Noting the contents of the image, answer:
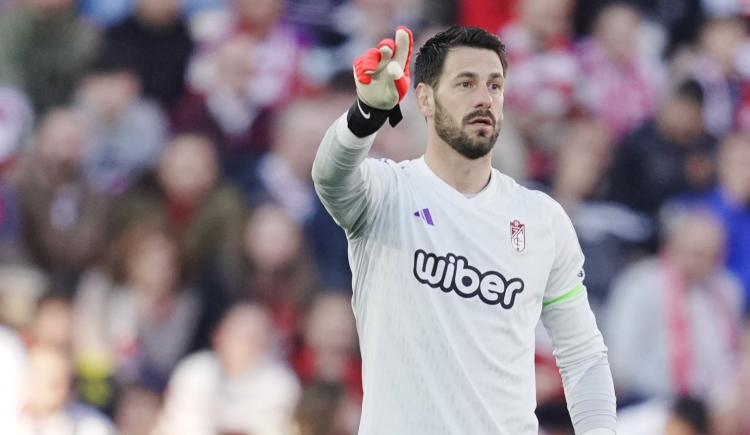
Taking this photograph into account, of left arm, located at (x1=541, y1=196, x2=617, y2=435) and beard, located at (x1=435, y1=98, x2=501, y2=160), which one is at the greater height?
beard, located at (x1=435, y1=98, x2=501, y2=160)

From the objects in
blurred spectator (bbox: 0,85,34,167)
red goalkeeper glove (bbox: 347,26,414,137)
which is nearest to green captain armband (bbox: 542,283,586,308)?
red goalkeeper glove (bbox: 347,26,414,137)

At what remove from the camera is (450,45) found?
3.99m

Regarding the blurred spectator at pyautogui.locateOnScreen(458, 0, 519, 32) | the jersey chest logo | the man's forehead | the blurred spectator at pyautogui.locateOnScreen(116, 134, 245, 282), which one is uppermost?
the man's forehead

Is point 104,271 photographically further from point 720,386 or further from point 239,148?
point 720,386

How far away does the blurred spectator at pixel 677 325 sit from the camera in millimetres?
7871

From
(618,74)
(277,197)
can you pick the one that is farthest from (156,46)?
(618,74)

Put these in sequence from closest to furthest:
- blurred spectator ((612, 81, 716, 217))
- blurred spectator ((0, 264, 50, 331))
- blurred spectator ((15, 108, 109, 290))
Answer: blurred spectator ((0, 264, 50, 331))
blurred spectator ((15, 108, 109, 290))
blurred spectator ((612, 81, 716, 217))

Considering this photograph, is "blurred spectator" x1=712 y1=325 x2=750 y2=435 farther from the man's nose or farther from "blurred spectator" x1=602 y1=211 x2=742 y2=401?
the man's nose

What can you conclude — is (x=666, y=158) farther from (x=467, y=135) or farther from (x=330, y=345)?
(x=467, y=135)

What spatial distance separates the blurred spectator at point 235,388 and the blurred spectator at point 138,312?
21 cm

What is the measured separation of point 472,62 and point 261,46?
16.6 feet

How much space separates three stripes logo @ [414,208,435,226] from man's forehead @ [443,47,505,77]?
0.42m

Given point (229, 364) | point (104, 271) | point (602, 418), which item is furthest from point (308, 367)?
point (602, 418)

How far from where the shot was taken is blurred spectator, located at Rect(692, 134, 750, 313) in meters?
8.22
